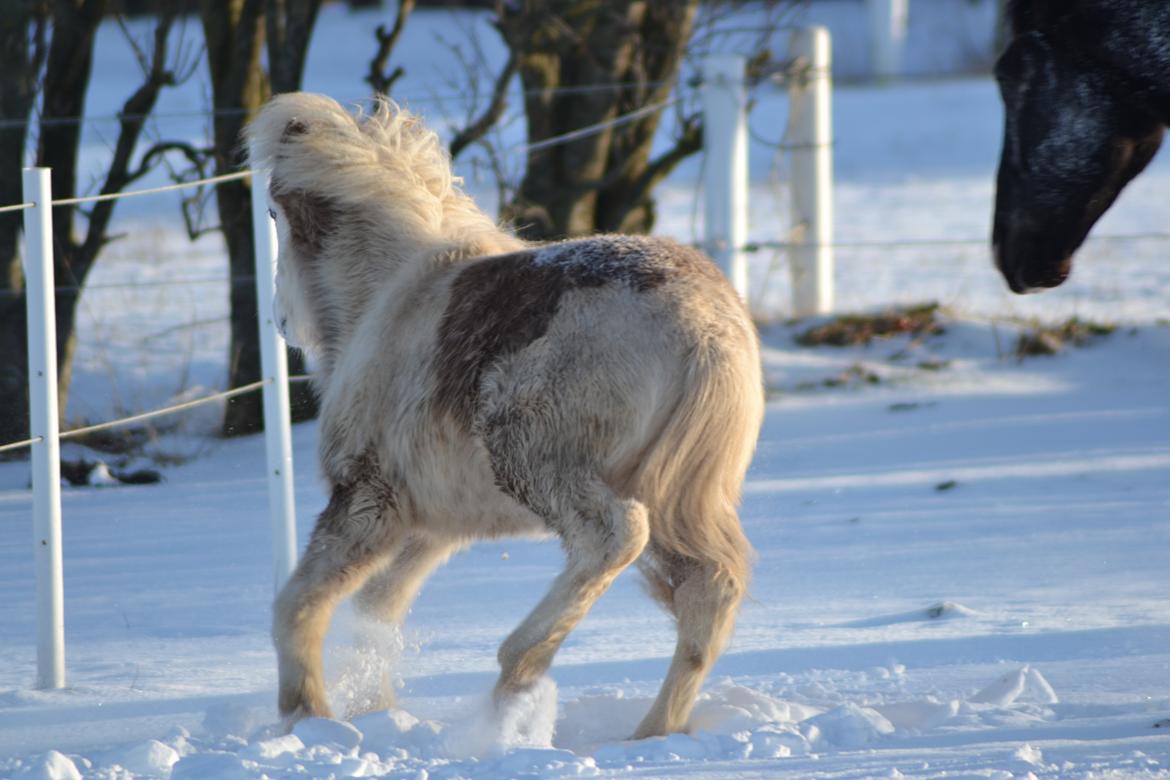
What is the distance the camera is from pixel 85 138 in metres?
16.0

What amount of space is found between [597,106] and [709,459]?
18.5 ft

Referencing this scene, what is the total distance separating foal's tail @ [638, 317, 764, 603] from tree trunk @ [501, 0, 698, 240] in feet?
16.5

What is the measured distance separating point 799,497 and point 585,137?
3.42 m

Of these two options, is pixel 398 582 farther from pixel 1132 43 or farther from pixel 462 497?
pixel 1132 43

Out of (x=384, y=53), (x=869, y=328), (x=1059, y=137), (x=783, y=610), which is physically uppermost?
(x=384, y=53)

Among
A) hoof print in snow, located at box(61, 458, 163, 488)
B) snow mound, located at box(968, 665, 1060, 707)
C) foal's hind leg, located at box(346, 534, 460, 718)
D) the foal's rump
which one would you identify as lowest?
hoof print in snow, located at box(61, 458, 163, 488)

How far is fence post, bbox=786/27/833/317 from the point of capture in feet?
29.4

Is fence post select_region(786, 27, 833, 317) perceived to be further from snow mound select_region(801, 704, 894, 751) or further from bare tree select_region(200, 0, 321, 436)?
snow mound select_region(801, 704, 894, 751)

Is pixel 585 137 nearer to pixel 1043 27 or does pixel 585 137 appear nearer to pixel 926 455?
pixel 926 455

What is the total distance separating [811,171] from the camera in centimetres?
902

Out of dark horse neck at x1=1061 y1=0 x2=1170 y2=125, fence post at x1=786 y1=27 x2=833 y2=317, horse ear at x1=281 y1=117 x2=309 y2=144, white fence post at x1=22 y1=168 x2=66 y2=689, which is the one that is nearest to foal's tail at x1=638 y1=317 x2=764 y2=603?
dark horse neck at x1=1061 y1=0 x2=1170 y2=125

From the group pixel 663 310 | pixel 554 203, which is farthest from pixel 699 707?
pixel 554 203

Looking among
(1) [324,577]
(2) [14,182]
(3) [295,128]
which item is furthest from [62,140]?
(1) [324,577]

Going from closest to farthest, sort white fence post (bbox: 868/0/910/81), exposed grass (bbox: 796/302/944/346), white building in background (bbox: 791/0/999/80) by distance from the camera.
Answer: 1. exposed grass (bbox: 796/302/944/346)
2. white fence post (bbox: 868/0/910/81)
3. white building in background (bbox: 791/0/999/80)
